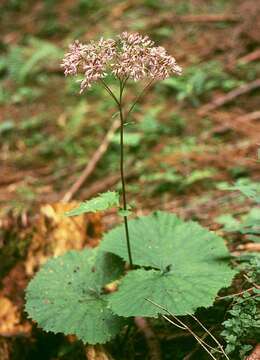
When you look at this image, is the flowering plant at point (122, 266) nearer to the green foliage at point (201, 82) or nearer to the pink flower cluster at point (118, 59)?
the pink flower cluster at point (118, 59)

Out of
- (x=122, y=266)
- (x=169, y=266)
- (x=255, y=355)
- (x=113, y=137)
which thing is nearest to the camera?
(x=255, y=355)

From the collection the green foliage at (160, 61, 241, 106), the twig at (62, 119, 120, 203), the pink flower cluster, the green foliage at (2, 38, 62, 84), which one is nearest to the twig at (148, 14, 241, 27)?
the green foliage at (160, 61, 241, 106)

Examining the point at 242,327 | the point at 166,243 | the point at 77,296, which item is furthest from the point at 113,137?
the point at 242,327

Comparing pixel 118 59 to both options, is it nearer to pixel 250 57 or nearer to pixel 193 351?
pixel 193 351

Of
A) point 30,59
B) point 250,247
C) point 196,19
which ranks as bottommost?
point 250,247

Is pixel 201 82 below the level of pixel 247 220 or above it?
above

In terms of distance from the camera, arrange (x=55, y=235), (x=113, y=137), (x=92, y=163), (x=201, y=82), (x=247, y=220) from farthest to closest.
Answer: (x=201, y=82) < (x=113, y=137) < (x=92, y=163) < (x=55, y=235) < (x=247, y=220)

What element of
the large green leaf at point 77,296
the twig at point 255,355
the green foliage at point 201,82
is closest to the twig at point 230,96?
the green foliage at point 201,82
